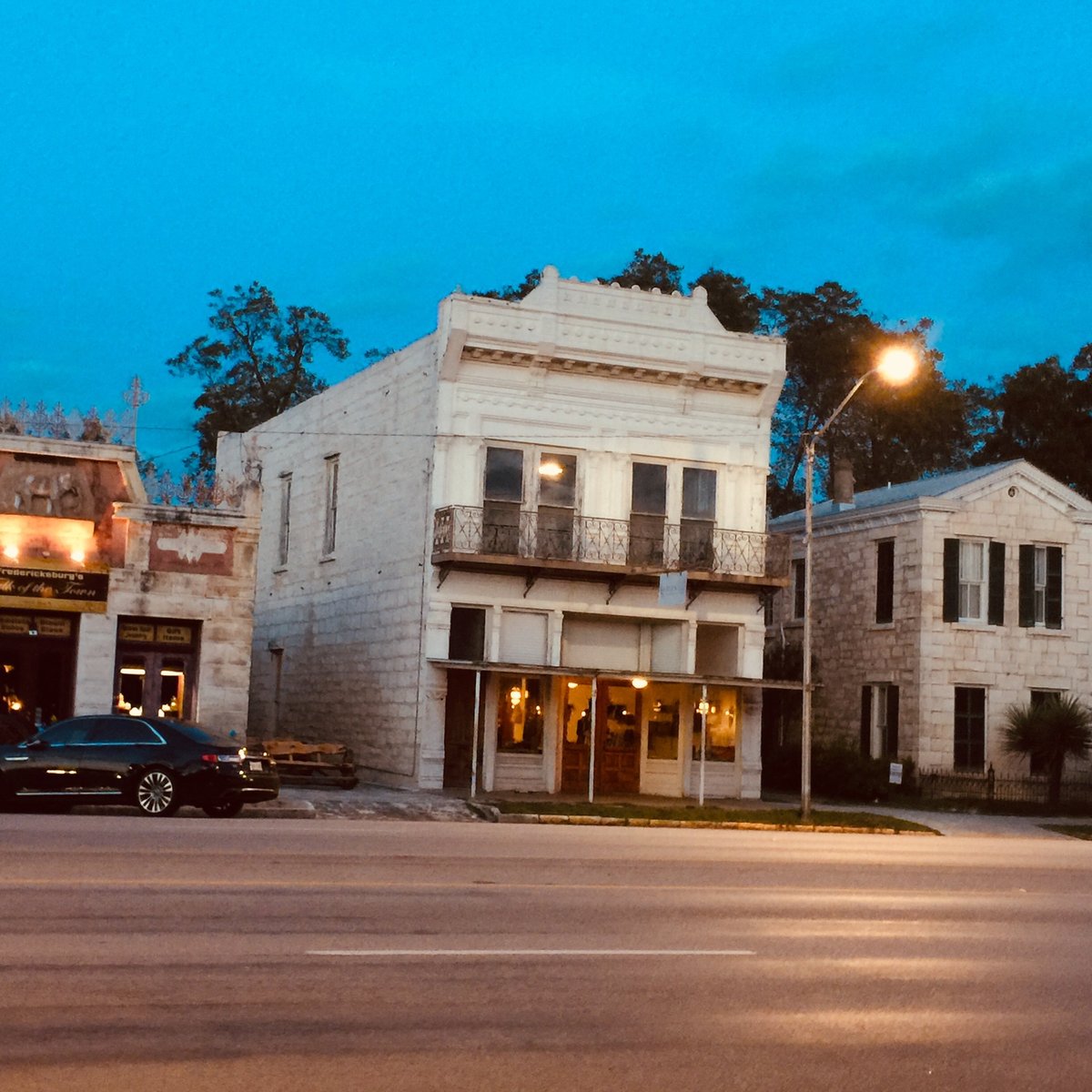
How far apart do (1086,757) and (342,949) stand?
33251 millimetres

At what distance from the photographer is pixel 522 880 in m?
15.9

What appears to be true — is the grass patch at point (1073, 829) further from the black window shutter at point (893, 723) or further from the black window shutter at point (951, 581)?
the black window shutter at point (951, 581)

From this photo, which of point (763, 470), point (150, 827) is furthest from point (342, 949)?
point (763, 470)

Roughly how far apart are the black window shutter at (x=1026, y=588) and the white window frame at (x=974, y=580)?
95 cm

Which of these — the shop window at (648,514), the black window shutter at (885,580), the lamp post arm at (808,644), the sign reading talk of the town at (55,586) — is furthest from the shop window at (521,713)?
the black window shutter at (885,580)

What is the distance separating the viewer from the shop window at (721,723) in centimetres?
3756

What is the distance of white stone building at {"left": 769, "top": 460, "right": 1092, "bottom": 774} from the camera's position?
4103cm

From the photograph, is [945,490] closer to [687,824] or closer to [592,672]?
[592,672]

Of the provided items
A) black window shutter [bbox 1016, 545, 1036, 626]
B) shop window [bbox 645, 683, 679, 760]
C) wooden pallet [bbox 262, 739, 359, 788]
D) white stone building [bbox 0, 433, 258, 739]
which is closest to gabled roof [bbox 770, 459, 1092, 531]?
black window shutter [bbox 1016, 545, 1036, 626]

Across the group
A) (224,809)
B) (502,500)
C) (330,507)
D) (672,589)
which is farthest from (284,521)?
(224,809)

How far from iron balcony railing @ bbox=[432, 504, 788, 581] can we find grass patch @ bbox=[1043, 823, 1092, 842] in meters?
7.45

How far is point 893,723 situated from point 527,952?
3193 cm

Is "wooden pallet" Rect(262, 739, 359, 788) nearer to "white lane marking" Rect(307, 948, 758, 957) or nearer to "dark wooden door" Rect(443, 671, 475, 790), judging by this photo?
"dark wooden door" Rect(443, 671, 475, 790)

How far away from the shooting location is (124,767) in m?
24.2
